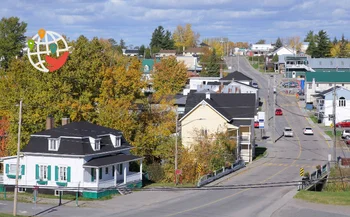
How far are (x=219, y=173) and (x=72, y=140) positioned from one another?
15.1 meters

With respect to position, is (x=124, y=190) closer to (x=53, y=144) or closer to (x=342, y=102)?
(x=53, y=144)

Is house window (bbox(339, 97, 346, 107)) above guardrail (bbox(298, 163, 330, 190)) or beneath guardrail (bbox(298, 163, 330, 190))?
above

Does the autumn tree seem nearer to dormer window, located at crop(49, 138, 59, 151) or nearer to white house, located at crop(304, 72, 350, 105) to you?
white house, located at crop(304, 72, 350, 105)

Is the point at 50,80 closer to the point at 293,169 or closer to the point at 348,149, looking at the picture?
the point at 293,169

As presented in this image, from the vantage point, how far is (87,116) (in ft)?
214

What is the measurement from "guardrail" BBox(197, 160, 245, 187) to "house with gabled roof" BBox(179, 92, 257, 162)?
3.52m

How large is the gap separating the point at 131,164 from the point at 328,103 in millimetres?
43290

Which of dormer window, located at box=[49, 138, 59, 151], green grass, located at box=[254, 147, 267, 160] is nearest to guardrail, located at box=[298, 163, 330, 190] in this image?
green grass, located at box=[254, 147, 267, 160]

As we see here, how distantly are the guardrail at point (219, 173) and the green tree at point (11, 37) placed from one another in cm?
6880

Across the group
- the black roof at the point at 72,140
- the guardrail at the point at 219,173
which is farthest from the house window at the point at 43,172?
the guardrail at the point at 219,173

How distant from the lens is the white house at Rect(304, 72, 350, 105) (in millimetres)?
115562

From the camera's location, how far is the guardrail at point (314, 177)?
182 ft

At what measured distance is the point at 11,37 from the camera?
126 m

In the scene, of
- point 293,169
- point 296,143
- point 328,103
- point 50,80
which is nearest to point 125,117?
point 50,80
